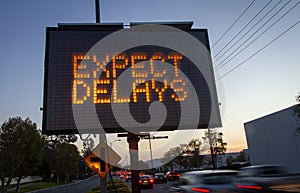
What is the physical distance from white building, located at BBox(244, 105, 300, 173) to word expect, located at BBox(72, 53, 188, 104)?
2592cm

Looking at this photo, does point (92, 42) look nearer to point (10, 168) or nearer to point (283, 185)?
point (283, 185)

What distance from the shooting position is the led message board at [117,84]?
8.59 metres

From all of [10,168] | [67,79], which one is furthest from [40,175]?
[67,79]

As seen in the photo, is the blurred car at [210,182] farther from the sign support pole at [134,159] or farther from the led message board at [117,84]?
the sign support pole at [134,159]

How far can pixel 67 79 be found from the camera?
29.2 feet

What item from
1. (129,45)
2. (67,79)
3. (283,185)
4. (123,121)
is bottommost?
(283,185)

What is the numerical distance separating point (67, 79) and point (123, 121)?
2.15 meters

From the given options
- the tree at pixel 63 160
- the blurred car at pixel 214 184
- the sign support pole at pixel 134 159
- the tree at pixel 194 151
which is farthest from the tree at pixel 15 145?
the tree at pixel 194 151

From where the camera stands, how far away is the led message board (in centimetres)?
859

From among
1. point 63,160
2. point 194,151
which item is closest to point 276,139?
point 194,151

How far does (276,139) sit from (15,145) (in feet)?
96.3

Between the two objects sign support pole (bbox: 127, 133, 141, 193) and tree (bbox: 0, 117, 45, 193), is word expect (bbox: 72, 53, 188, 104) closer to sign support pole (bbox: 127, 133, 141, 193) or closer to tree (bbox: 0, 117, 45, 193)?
sign support pole (bbox: 127, 133, 141, 193)

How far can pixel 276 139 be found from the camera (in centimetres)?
3591

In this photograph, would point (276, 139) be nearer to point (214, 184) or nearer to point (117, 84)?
point (214, 184)
